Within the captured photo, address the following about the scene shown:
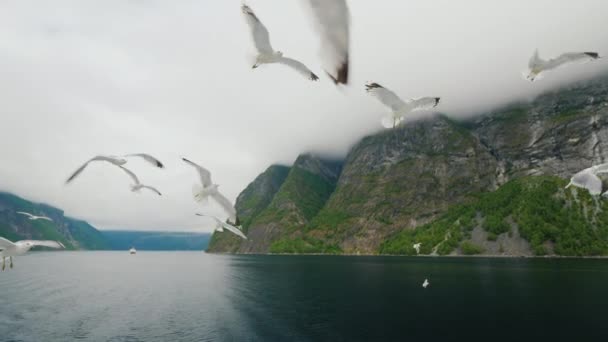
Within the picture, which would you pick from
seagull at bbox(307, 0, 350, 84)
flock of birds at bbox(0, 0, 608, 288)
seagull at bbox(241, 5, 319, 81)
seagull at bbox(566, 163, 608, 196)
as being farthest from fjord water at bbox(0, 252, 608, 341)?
seagull at bbox(307, 0, 350, 84)

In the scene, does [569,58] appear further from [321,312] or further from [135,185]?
[321,312]

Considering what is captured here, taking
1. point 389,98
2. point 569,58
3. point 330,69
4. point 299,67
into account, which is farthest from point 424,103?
point 330,69

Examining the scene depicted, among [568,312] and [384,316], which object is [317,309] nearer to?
[384,316]

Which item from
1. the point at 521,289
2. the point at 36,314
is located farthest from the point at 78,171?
the point at 521,289

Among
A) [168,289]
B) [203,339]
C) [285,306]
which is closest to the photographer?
[203,339]

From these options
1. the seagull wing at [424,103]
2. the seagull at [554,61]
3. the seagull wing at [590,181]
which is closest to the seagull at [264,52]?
the seagull wing at [424,103]

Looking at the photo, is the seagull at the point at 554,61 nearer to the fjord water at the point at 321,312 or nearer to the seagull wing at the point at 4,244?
the seagull wing at the point at 4,244
